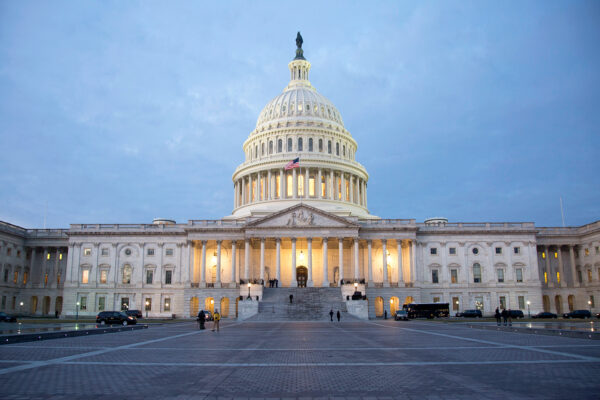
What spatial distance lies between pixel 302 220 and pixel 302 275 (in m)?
12.5

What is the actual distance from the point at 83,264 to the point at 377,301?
5099 centimetres

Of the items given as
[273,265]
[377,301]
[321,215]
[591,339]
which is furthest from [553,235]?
[591,339]

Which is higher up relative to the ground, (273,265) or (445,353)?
(273,265)

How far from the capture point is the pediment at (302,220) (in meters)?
79.8

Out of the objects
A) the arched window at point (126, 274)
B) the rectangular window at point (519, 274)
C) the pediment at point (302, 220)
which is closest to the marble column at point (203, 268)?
the pediment at point (302, 220)

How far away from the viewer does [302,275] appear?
8762 cm

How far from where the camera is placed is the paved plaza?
1209 centimetres

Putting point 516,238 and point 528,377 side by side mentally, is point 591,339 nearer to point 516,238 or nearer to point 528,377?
point 528,377

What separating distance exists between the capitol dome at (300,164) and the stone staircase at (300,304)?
816 inches

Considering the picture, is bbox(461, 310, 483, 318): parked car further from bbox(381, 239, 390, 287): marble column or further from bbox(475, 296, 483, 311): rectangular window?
bbox(381, 239, 390, 287): marble column

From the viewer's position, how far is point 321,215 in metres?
80.1

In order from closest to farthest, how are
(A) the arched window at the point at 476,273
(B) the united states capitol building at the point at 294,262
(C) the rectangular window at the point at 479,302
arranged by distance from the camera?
(B) the united states capitol building at the point at 294,262 < (C) the rectangular window at the point at 479,302 < (A) the arched window at the point at 476,273

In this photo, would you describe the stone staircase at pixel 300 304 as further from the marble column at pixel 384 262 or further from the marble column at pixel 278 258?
the marble column at pixel 384 262

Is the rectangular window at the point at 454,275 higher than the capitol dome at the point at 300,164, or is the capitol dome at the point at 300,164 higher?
the capitol dome at the point at 300,164
